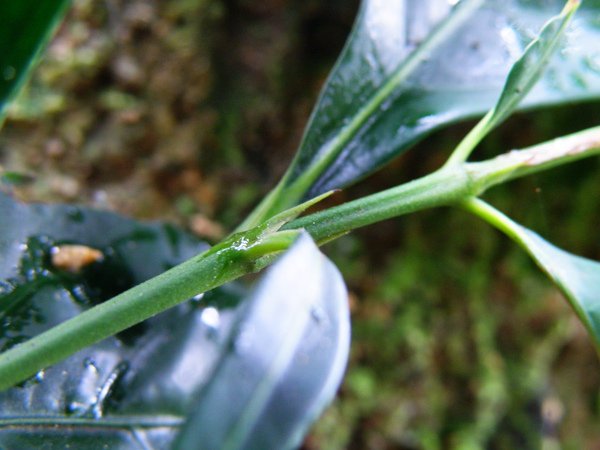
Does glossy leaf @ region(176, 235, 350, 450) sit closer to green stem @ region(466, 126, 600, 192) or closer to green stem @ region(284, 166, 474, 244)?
green stem @ region(284, 166, 474, 244)

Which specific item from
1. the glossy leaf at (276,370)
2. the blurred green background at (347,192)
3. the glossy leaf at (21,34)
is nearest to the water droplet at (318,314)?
the glossy leaf at (276,370)

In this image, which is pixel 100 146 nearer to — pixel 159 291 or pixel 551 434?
pixel 159 291

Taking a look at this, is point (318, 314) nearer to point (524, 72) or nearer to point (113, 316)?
point (113, 316)

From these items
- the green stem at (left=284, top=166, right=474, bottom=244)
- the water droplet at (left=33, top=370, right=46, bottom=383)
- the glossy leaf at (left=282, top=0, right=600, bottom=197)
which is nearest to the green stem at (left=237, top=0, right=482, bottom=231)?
the glossy leaf at (left=282, top=0, right=600, bottom=197)

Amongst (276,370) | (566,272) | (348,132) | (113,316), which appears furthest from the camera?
(348,132)

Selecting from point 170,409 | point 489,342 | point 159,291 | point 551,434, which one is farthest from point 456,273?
point 159,291

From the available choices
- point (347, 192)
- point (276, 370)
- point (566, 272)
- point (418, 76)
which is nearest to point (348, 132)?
point (418, 76)
